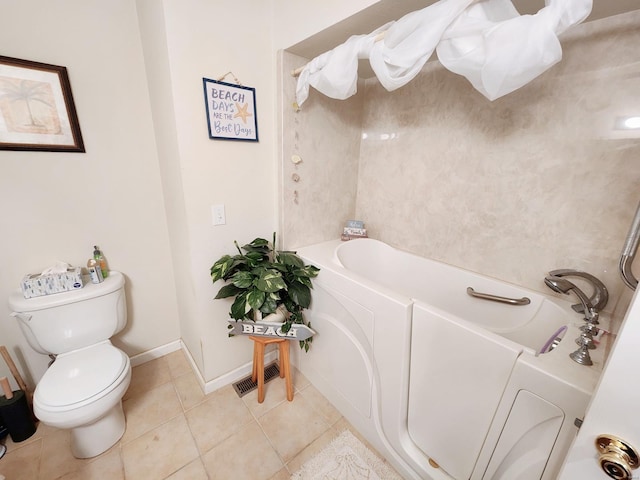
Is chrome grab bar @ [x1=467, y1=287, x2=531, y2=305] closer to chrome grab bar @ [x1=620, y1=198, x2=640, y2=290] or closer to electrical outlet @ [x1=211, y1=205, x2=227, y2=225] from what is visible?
chrome grab bar @ [x1=620, y1=198, x2=640, y2=290]

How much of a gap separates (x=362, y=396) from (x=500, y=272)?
1022mm

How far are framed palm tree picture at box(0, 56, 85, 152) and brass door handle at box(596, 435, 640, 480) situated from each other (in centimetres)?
220

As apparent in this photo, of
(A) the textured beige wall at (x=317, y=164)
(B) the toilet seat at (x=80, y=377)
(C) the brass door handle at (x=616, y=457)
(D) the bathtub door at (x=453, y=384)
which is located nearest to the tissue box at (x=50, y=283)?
(B) the toilet seat at (x=80, y=377)

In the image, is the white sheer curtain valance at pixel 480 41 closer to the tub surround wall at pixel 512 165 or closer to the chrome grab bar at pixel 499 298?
the tub surround wall at pixel 512 165

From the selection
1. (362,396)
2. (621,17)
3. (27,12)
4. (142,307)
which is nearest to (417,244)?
(362,396)

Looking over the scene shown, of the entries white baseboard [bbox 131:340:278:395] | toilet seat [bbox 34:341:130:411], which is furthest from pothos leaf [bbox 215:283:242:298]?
white baseboard [bbox 131:340:278:395]

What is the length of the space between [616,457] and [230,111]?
1712 millimetres

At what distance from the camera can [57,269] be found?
4.53 ft

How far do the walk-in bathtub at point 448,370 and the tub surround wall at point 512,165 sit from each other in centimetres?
17

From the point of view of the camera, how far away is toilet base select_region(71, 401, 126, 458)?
125 cm

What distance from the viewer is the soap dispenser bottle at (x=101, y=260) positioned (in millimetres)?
1503

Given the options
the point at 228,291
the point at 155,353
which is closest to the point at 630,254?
the point at 228,291

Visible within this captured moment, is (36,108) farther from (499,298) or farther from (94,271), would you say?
(499,298)

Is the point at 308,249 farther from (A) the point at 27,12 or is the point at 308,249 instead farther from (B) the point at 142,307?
(A) the point at 27,12
